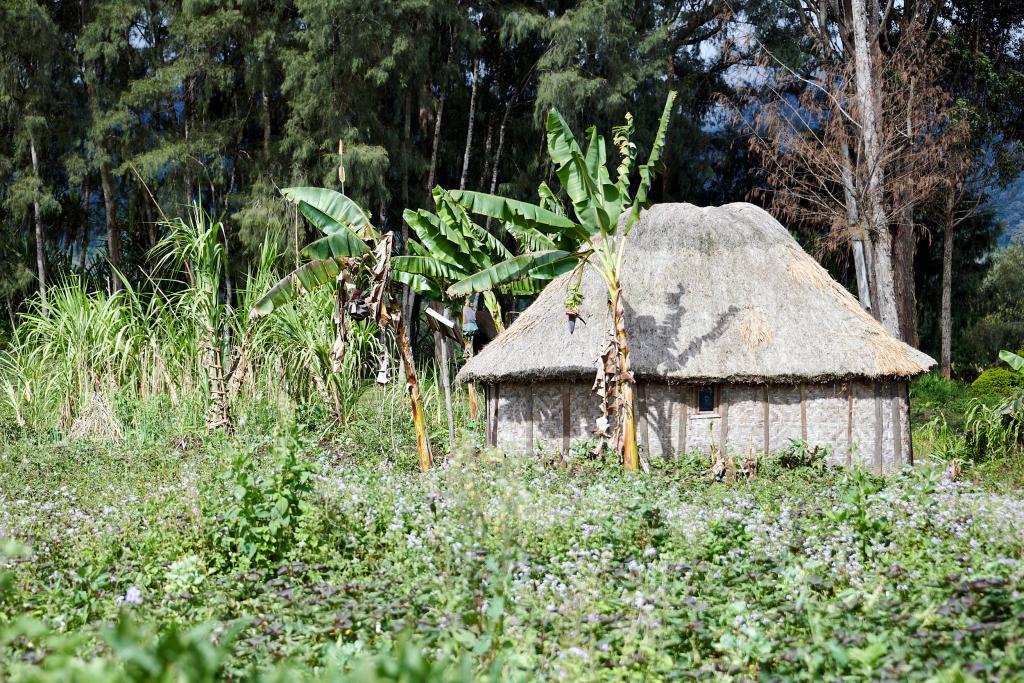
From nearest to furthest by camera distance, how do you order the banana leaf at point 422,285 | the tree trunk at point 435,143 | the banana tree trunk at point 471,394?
the banana leaf at point 422,285 < the banana tree trunk at point 471,394 < the tree trunk at point 435,143

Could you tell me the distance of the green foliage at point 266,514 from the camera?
19.5 ft

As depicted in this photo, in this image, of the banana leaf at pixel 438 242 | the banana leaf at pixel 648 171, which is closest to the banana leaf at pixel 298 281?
the banana leaf at pixel 438 242

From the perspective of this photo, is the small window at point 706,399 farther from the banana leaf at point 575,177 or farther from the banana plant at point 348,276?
the banana plant at point 348,276

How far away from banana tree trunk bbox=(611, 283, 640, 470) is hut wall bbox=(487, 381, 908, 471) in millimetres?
1168

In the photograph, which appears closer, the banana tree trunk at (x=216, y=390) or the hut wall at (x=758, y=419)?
the hut wall at (x=758, y=419)

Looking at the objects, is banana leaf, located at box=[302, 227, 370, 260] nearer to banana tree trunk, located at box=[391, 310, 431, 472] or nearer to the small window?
banana tree trunk, located at box=[391, 310, 431, 472]

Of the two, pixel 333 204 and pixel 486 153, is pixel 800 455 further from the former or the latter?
pixel 486 153

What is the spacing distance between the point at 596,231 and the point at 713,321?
6.31ft

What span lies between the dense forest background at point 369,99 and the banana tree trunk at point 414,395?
8637 millimetres

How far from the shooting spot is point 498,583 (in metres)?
4.82

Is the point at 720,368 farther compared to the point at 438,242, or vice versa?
the point at 438,242

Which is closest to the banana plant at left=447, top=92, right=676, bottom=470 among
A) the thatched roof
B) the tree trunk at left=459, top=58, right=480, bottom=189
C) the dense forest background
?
the thatched roof

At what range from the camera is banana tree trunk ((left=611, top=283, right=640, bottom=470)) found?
10500 mm

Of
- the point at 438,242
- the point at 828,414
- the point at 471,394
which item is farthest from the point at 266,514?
the point at 471,394
